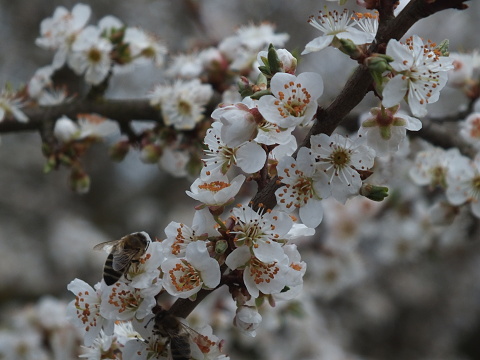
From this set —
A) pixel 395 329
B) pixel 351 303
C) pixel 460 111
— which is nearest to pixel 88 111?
pixel 460 111

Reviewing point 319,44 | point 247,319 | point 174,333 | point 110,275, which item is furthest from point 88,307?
point 319,44

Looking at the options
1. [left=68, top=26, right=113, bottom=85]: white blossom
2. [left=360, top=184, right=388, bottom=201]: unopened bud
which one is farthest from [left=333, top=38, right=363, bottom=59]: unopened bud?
[left=68, top=26, right=113, bottom=85]: white blossom

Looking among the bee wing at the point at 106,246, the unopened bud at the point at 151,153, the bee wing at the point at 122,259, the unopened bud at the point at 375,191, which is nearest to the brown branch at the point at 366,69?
the unopened bud at the point at 375,191

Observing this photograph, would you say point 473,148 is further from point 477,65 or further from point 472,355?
point 472,355

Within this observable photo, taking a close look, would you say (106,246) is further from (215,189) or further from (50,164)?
(50,164)

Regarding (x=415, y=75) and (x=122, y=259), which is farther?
(x=122, y=259)

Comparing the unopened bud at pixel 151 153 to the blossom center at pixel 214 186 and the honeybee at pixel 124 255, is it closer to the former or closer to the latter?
the honeybee at pixel 124 255
